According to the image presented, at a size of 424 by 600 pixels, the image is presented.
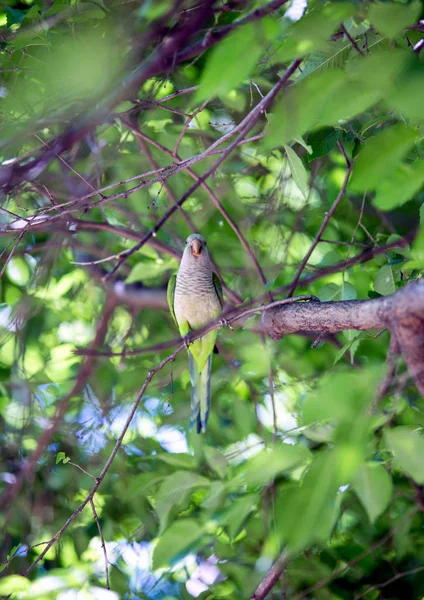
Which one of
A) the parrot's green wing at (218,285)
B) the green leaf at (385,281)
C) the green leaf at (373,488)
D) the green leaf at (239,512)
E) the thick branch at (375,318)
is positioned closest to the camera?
the green leaf at (373,488)

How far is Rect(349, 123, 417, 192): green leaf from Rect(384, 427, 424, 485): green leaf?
1.66ft

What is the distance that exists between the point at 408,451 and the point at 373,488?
0.12 metres

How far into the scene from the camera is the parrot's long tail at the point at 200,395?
11.7ft

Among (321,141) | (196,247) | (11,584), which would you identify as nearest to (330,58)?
(321,141)

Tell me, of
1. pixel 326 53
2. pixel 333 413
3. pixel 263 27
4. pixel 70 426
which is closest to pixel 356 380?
pixel 333 413

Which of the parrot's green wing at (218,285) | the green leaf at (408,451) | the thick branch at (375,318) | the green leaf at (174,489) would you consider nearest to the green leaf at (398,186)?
the thick branch at (375,318)

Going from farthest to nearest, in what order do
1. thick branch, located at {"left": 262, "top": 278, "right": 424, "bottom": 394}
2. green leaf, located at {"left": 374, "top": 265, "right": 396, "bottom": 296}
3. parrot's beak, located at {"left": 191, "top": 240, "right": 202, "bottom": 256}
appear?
1. parrot's beak, located at {"left": 191, "top": 240, "right": 202, "bottom": 256}
2. green leaf, located at {"left": 374, "top": 265, "right": 396, "bottom": 296}
3. thick branch, located at {"left": 262, "top": 278, "right": 424, "bottom": 394}

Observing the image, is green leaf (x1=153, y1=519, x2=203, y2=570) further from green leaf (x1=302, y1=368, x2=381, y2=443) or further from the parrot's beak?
the parrot's beak

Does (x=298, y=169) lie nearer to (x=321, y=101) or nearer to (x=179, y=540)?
(x=321, y=101)

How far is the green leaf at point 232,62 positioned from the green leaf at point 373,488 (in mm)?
808

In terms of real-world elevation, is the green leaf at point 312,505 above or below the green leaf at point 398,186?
below

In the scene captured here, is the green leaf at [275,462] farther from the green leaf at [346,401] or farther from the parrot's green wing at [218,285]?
the parrot's green wing at [218,285]

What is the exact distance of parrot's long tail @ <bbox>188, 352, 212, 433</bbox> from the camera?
3.57 metres

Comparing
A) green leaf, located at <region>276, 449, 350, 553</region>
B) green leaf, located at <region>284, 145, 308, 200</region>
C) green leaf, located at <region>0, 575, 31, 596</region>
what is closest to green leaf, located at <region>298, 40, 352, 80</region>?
green leaf, located at <region>284, 145, 308, 200</region>
